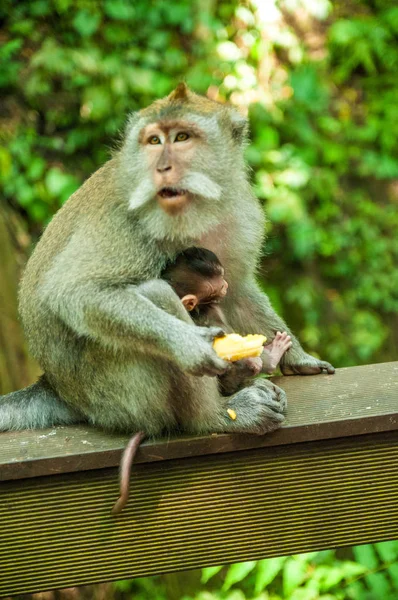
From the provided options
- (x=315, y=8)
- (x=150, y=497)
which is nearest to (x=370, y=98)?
(x=315, y=8)

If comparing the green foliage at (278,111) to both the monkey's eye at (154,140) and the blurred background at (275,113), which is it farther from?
the monkey's eye at (154,140)

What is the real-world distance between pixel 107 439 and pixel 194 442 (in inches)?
14.0

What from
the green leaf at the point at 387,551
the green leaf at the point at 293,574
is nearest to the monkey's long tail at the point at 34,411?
the green leaf at the point at 293,574

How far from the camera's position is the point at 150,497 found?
9.48 ft

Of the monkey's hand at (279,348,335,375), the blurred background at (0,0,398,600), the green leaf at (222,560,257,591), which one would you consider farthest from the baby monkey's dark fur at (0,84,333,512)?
the blurred background at (0,0,398,600)

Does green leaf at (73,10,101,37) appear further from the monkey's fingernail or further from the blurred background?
the monkey's fingernail

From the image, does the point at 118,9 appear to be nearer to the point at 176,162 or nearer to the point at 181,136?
the point at 181,136

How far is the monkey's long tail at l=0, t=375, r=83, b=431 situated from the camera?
131 inches

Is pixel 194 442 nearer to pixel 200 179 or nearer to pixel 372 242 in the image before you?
pixel 200 179

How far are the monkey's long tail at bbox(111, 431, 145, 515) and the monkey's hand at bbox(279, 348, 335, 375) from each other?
3.81 feet

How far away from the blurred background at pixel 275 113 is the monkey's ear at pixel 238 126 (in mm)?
3168

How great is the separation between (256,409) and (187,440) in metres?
0.27

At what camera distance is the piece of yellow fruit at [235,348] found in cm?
282

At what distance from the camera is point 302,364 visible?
149 inches
